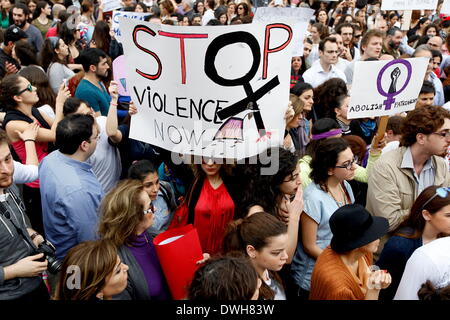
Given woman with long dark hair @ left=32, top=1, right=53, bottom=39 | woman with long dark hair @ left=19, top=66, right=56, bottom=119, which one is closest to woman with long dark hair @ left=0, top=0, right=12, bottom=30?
woman with long dark hair @ left=32, top=1, right=53, bottom=39

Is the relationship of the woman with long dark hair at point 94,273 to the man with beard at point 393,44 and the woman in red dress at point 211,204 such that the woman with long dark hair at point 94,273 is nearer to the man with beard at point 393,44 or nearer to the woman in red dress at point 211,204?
the woman in red dress at point 211,204

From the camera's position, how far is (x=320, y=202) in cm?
324

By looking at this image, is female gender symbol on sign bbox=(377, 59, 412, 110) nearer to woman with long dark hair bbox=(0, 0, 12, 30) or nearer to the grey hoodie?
the grey hoodie

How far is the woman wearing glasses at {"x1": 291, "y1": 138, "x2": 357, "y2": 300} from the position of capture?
3.21 metres

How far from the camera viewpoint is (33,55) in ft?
20.8

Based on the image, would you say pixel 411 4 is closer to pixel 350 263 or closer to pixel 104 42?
pixel 104 42

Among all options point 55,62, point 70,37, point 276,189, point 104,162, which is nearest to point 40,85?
point 55,62

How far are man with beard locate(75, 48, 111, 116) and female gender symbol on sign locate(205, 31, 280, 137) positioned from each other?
95.0 inches

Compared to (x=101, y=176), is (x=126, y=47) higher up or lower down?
higher up

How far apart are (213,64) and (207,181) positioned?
852 mm

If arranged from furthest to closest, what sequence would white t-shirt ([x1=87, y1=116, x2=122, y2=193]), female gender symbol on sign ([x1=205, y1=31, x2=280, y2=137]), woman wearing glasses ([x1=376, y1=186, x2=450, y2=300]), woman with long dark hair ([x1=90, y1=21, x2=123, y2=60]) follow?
woman with long dark hair ([x1=90, y1=21, x2=123, y2=60]) → white t-shirt ([x1=87, y1=116, x2=122, y2=193]) → female gender symbol on sign ([x1=205, y1=31, x2=280, y2=137]) → woman wearing glasses ([x1=376, y1=186, x2=450, y2=300])

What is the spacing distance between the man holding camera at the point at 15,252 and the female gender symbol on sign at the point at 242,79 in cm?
137
